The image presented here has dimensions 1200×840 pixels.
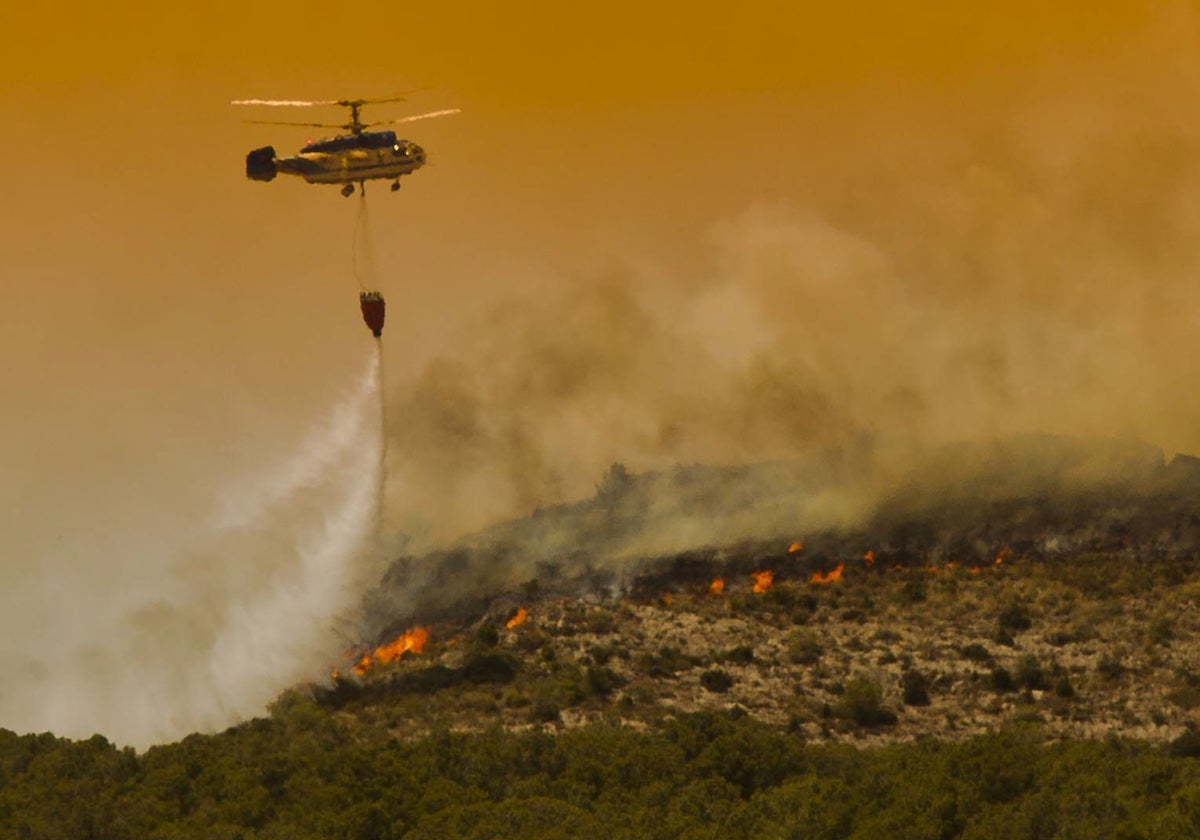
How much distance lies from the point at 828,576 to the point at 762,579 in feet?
13.7

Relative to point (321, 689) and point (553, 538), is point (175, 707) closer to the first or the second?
point (321, 689)

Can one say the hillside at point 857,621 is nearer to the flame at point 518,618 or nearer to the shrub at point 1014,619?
the shrub at point 1014,619

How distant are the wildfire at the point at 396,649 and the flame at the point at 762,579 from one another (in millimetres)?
21408

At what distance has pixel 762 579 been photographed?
19100cm

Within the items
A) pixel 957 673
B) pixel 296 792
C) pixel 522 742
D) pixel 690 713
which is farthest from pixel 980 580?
pixel 296 792

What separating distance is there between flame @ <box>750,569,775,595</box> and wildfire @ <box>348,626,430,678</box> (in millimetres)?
21408

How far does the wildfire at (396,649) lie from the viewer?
179 metres

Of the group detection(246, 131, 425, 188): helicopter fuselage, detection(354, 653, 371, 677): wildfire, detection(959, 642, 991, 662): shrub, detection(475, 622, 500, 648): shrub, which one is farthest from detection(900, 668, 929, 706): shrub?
detection(246, 131, 425, 188): helicopter fuselage

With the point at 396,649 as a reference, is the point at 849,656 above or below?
below

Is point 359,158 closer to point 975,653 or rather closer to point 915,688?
point 915,688

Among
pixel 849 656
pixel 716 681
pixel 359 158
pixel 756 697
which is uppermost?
pixel 359 158

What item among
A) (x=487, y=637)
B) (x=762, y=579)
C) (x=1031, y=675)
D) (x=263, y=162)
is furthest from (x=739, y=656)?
(x=263, y=162)

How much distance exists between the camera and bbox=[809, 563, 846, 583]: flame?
625ft

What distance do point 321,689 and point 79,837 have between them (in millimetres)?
35116
